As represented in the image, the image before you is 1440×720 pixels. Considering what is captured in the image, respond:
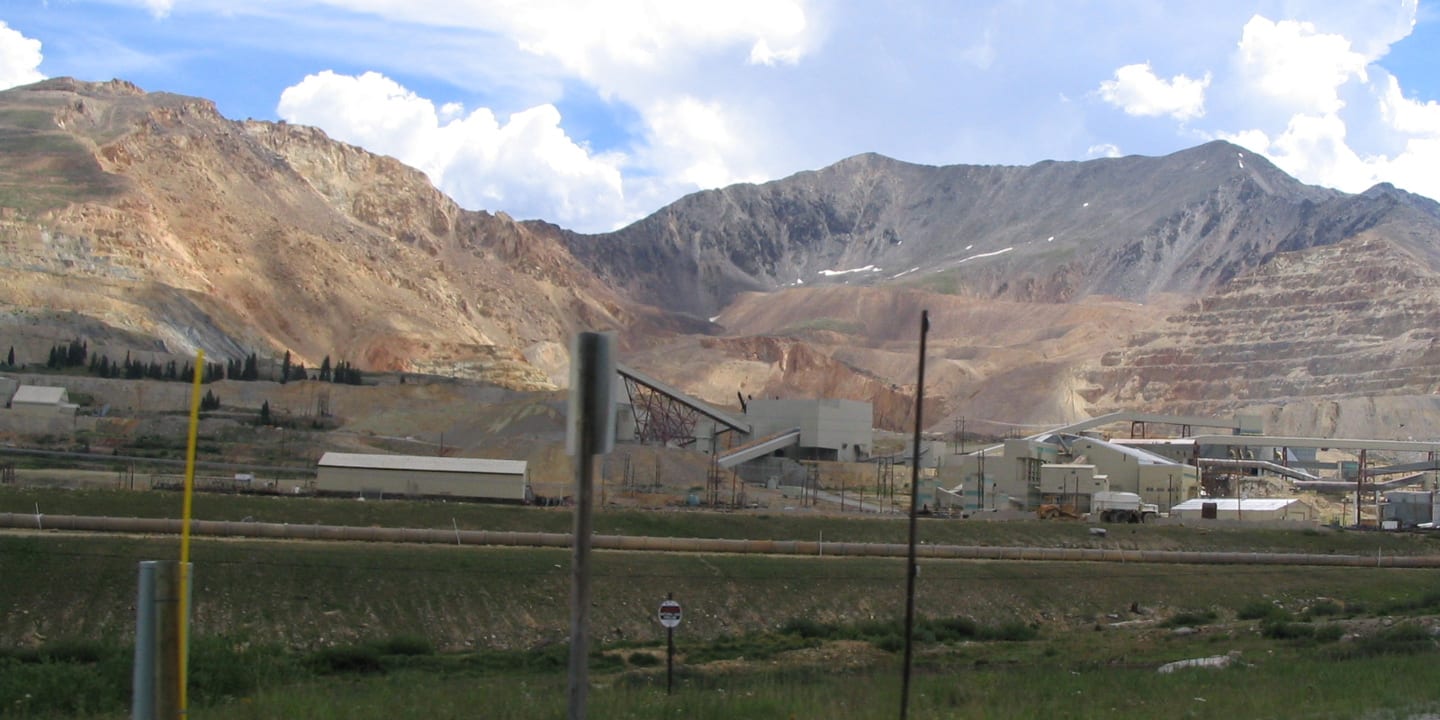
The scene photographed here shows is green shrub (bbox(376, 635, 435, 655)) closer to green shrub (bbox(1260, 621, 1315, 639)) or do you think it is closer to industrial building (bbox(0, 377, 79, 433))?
green shrub (bbox(1260, 621, 1315, 639))

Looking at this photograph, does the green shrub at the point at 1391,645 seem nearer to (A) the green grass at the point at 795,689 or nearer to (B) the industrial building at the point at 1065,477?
(A) the green grass at the point at 795,689

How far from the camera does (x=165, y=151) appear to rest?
170500mm

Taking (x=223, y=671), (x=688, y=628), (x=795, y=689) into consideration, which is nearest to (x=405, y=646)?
(x=688, y=628)

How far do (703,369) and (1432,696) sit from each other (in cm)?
18278

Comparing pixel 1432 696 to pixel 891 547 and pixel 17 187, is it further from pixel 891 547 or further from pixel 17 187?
pixel 17 187

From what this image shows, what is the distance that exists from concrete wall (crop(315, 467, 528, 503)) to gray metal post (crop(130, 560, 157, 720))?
47869 mm

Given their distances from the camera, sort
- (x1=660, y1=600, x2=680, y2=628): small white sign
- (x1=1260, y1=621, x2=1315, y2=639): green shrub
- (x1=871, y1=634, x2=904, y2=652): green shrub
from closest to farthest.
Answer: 1. (x1=660, y1=600, x2=680, y2=628): small white sign
2. (x1=1260, y1=621, x2=1315, y2=639): green shrub
3. (x1=871, y1=634, x2=904, y2=652): green shrub

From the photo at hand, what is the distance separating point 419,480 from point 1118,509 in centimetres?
3068

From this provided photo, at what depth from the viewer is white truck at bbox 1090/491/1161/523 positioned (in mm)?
62500

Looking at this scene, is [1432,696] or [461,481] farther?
[461,481]

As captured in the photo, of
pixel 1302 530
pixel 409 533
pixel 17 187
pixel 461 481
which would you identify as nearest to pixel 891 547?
pixel 409 533

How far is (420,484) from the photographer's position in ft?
186

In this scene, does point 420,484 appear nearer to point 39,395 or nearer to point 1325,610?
point 1325,610

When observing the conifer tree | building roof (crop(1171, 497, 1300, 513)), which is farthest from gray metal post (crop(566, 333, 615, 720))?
the conifer tree
